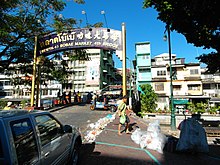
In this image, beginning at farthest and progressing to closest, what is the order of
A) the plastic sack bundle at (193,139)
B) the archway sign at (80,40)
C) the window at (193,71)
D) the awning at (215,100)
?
the window at (193,71) → the awning at (215,100) → the archway sign at (80,40) → the plastic sack bundle at (193,139)

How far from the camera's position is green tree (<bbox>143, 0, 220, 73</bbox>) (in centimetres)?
576

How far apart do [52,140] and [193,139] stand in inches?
180

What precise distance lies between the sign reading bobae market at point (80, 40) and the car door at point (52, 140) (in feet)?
30.1

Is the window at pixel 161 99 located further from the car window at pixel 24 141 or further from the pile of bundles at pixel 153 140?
the car window at pixel 24 141

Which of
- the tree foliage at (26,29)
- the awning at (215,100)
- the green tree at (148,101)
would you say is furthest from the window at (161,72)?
the tree foliage at (26,29)

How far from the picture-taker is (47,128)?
340 centimetres

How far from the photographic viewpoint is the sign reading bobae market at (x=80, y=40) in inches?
487

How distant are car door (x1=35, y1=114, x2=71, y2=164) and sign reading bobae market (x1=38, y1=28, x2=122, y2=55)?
9182 millimetres

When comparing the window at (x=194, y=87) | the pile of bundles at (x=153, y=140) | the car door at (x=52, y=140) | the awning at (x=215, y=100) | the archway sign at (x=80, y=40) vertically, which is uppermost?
the archway sign at (x=80, y=40)

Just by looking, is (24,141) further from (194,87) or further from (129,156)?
(194,87)

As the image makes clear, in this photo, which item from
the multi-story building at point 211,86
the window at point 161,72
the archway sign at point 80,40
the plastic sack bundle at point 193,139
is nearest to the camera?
the plastic sack bundle at point 193,139

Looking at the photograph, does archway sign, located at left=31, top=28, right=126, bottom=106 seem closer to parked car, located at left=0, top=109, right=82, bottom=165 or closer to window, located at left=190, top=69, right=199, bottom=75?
parked car, located at left=0, top=109, right=82, bottom=165

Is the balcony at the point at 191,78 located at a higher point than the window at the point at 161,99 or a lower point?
higher

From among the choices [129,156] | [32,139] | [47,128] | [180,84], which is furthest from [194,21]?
[180,84]
